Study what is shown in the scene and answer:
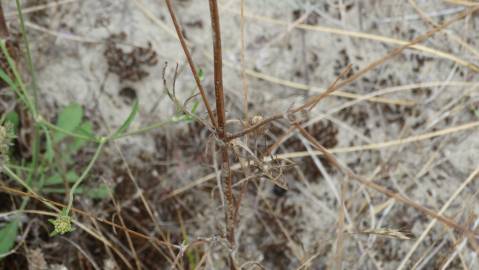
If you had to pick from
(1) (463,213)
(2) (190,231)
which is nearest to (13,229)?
(2) (190,231)

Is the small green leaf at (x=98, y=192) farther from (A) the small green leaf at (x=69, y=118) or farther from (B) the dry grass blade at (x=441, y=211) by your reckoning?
(B) the dry grass blade at (x=441, y=211)

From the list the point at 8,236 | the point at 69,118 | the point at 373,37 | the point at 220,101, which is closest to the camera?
the point at 220,101

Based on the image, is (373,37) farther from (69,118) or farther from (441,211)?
(69,118)

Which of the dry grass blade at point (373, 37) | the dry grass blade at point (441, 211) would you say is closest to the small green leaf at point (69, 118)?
the dry grass blade at point (373, 37)

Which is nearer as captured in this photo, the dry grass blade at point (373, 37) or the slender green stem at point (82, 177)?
the slender green stem at point (82, 177)

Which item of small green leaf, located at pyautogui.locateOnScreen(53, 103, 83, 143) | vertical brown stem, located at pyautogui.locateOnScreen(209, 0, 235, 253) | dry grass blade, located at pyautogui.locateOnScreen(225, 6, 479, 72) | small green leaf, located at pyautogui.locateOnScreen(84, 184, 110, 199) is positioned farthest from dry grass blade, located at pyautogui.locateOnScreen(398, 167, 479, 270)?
small green leaf, located at pyautogui.locateOnScreen(53, 103, 83, 143)

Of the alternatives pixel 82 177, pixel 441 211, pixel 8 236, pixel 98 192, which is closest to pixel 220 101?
pixel 82 177

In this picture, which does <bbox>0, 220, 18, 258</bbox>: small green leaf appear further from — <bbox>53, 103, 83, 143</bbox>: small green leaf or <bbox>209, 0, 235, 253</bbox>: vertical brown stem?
<bbox>209, 0, 235, 253</bbox>: vertical brown stem
